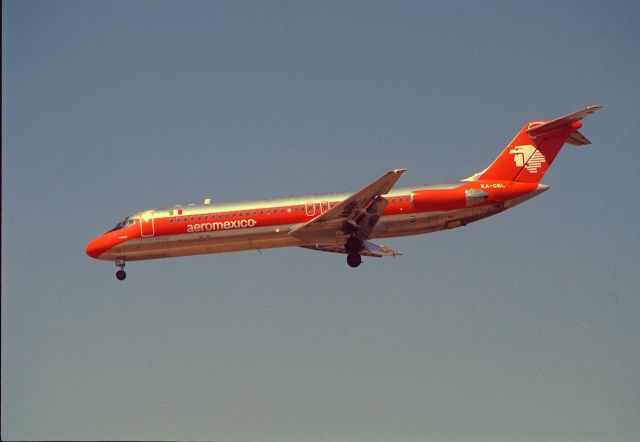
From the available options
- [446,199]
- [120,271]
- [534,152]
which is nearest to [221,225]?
[120,271]

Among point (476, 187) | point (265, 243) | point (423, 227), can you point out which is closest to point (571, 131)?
point (476, 187)

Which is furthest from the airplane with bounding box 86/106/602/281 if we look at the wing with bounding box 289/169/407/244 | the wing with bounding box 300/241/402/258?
the wing with bounding box 300/241/402/258

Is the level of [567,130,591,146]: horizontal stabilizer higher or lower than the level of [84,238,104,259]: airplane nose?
higher

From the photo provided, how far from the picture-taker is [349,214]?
3478 centimetres

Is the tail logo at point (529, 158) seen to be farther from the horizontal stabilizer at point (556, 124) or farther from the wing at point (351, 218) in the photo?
the wing at point (351, 218)

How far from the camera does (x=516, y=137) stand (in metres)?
37.1

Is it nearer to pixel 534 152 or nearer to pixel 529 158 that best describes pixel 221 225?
pixel 529 158

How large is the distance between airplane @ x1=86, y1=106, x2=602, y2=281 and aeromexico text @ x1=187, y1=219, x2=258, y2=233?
4cm

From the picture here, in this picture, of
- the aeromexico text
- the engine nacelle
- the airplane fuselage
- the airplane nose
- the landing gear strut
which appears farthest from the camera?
the airplane nose

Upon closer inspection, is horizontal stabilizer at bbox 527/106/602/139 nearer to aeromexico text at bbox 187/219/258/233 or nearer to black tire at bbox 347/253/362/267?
black tire at bbox 347/253/362/267

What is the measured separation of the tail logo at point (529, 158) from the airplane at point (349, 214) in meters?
0.04

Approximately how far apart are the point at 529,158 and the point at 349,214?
8135 mm

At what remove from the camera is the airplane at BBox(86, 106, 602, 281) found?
34.8 meters

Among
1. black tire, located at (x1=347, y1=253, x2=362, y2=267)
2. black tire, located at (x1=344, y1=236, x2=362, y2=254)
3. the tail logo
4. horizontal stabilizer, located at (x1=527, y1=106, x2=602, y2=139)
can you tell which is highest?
horizontal stabilizer, located at (x1=527, y1=106, x2=602, y2=139)
